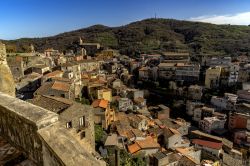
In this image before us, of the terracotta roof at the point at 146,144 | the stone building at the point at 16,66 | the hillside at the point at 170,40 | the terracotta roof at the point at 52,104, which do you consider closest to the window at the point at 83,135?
the terracotta roof at the point at 52,104

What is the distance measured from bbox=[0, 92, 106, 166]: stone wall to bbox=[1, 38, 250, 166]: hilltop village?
3688 mm

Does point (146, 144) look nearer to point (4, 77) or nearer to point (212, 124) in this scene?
point (212, 124)

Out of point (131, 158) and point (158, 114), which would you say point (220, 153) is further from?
point (131, 158)

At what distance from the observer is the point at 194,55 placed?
8231 centimetres

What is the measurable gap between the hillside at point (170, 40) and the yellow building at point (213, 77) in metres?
33.7

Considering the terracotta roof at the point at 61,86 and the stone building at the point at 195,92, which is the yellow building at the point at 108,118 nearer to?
the terracotta roof at the point at 61,86

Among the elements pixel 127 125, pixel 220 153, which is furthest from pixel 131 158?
pixel 220 153

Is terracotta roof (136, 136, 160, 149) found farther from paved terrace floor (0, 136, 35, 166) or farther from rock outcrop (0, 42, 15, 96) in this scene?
paved terrace floor (0, 136, 35, 166)

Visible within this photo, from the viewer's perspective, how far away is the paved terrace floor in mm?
3274

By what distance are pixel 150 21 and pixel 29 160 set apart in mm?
147305

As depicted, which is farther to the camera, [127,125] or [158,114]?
[158,114]

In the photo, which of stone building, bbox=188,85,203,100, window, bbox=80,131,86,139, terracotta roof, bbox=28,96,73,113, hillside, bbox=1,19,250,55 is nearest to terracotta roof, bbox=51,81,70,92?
terracotta roof, bbox=28,96,73,113

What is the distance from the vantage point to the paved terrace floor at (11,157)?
3.27 meters

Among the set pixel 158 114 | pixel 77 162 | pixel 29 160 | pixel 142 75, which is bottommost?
pixel 158 114
